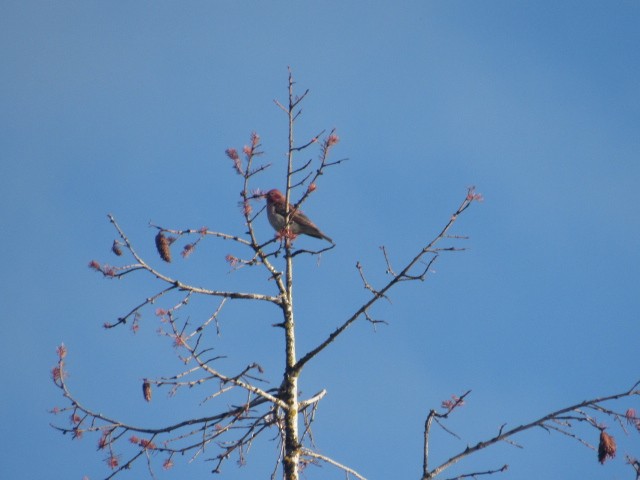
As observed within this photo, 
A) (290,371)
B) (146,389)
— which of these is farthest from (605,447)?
(146,389)

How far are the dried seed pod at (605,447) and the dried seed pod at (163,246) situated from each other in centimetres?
300

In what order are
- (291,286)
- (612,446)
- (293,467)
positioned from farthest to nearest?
(291,286) < (293,467) < (612,446)

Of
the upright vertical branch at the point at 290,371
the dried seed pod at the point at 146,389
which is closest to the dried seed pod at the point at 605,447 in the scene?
the upright vertical branch at the point at 290,371

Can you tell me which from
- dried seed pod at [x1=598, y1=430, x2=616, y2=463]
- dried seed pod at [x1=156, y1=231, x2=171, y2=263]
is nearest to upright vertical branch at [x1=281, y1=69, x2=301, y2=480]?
dried seed pod at [x1=156, y1=231, x2=171, y2=263]

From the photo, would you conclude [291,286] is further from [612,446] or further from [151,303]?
[612,446]

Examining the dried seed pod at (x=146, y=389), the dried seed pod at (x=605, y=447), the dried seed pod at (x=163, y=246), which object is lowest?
the dried seed pod at (x=605, y=447)

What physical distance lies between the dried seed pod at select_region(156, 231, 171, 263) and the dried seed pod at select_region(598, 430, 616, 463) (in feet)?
9.84

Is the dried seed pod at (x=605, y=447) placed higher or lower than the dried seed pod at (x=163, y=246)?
lower

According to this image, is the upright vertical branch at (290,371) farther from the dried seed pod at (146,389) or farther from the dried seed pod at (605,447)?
the dried seed pod at (605,447)

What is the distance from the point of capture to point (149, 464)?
5.42 m

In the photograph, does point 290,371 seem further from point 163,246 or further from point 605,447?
point 605,447

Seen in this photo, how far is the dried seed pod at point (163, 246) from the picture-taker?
17.9 feet

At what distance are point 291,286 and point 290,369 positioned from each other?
1.94 feet

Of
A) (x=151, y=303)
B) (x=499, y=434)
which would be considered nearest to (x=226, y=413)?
(x=151, y=303)
